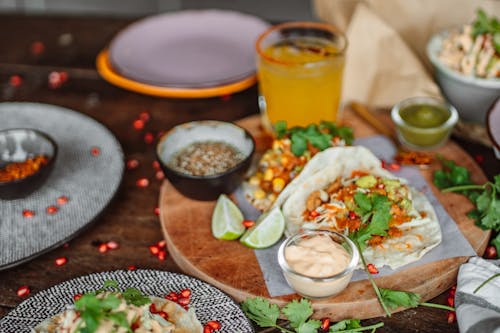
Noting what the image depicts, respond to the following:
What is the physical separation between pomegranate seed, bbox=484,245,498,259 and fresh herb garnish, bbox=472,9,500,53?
1039 millimetres

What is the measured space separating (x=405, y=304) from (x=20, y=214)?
69.9 inches

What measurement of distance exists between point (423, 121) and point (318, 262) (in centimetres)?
128

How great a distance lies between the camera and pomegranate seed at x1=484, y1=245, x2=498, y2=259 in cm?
261

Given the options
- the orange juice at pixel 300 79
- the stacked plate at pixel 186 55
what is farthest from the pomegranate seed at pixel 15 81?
the orange juice at pixel 300 79

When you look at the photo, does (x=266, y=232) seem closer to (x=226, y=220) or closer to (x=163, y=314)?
(x=226, y=220)

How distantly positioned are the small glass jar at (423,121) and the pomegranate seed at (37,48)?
8.19 ft

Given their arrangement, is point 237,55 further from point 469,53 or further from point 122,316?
point 122,316

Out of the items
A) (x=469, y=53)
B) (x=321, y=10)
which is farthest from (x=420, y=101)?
(x=321, y=10)

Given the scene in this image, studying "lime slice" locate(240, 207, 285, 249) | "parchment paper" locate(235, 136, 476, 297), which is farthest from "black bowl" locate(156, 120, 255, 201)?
"lime slice" locate(240, 207, 285, 249)

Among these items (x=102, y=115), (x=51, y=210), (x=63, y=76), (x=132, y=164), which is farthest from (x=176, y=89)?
(x=51, y=210)

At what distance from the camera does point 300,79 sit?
317 centimetres

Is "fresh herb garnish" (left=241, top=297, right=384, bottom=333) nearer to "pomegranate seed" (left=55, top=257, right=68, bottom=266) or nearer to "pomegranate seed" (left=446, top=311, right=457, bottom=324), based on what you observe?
"pomegranate seed" (left=446, top=311, right=457, bottom=324)

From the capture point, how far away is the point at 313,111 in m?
3.30

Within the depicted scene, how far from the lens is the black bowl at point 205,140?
8.94ft
